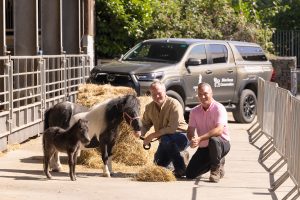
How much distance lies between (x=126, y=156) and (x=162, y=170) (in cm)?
147

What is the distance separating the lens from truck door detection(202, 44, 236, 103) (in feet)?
73.5

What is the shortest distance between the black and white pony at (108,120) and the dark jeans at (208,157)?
89 centimetres

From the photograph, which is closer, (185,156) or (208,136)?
(208,136)

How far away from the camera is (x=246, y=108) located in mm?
24375

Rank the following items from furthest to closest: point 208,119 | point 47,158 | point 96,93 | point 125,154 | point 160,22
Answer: point 160,22, point 96,93, point 125,154, point 208,119, point 47,158

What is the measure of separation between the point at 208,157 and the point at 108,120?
59.7 inches

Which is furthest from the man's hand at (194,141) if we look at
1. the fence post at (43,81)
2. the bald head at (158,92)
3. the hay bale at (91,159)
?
the fence post at (43,81)

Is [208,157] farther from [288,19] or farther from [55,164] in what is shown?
[288,19]

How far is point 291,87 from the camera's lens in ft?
111

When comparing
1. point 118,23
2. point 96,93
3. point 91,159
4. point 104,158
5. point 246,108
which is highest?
point 118,23

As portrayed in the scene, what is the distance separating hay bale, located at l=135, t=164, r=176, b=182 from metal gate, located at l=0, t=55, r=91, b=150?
11.1 feet

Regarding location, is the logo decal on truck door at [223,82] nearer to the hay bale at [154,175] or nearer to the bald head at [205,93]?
the bald head at [205,93]

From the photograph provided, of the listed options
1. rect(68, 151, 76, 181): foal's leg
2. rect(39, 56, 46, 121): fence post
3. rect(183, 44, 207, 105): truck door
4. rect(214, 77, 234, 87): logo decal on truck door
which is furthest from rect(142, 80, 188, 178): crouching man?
rect(214, 77, 234, 87): logo decal on truck door

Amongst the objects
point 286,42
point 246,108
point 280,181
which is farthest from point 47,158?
point 286,42
